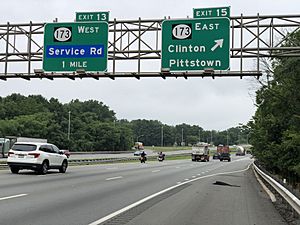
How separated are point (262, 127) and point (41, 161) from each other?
1414 centimetres

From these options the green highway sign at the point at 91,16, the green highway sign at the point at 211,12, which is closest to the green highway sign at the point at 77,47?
the green highway sign at the point at 91,16

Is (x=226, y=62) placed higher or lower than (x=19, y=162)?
higher

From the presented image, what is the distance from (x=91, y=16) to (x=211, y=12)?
18.7 feet

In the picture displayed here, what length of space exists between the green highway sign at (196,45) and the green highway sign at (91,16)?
10.3ft

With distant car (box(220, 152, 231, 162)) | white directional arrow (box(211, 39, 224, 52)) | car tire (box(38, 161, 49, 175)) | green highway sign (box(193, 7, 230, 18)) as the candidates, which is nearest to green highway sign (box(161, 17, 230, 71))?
white directional arrow (box(211, 39, 224, 52))

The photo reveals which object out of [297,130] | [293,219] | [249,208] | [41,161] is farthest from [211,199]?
[41,161]

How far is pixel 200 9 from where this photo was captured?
20.9 m

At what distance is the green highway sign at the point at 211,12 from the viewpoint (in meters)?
20.6

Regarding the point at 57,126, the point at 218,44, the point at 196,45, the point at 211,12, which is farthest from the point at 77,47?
the point at 57,126

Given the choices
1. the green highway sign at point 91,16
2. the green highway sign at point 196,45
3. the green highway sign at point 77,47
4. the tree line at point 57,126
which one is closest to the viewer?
the green highway sign at point 196,45

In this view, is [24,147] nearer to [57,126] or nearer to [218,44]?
[218,44]

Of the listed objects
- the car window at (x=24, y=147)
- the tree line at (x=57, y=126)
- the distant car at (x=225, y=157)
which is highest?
the tree line at (x=57, y=126)

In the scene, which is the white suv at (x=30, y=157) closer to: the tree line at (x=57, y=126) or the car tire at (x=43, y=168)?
the car tire at (x=43, y=168)

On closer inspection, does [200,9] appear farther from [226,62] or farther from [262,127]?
[262,127]
